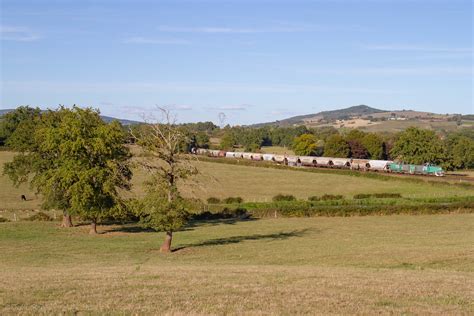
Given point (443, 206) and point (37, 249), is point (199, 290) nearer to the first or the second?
point (37, 249)

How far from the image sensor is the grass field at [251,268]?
56.3 ft

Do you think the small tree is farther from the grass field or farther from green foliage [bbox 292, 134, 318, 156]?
green foliage [bbox 292, 134, 318, 156]

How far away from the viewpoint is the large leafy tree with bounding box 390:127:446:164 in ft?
438

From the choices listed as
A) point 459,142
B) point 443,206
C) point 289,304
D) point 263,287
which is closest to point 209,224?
point 443,206

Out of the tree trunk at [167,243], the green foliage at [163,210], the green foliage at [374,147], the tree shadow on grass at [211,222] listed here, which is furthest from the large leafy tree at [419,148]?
the green foliage at [163,210]

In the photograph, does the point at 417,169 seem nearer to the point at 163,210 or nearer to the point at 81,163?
the point at 81,163

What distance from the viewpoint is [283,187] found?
96250 millimetres

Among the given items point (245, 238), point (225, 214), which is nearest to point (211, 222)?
point (225, 214)

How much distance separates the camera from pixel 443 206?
6938cm

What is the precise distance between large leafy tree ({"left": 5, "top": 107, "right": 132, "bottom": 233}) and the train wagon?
77728 millimetres

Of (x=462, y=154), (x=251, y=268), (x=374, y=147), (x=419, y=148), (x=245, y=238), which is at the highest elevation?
(x=374, y=147)

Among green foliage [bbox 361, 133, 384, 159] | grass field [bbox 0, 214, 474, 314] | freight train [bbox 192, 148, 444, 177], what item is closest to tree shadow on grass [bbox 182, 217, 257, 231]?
grass field [bbox 0, 214, 474, 314]

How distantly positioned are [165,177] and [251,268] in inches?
503

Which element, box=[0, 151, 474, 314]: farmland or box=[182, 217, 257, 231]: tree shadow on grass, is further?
box=[182, 217, 257, 231]: tree shadow on grass
